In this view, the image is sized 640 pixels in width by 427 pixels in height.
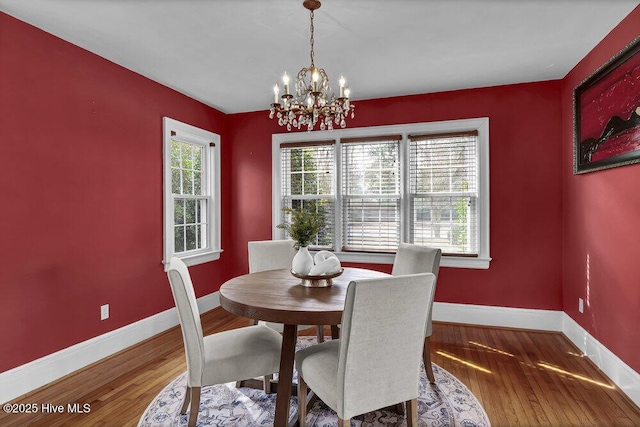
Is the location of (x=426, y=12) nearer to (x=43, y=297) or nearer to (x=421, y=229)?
(x=421, y=229)

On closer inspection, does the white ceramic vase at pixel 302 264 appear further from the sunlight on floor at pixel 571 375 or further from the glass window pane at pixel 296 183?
the glass window pane at pixel 296 183

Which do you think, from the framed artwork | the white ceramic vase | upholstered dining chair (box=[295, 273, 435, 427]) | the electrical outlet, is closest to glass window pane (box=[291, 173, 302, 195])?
the white ceramic vase

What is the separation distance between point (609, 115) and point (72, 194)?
410cm

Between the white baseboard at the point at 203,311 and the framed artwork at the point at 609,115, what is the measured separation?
1.46m

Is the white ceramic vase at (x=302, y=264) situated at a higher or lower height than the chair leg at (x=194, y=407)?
higher

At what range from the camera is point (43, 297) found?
2.60m

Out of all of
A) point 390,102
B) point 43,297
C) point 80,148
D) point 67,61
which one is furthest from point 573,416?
point 67,61

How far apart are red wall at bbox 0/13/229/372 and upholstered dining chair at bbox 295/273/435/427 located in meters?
2.18

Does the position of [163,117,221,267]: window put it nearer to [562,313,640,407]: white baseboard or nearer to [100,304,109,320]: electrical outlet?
[100,304,109,320]: electrical outlet

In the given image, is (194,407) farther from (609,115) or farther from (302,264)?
(609,115)

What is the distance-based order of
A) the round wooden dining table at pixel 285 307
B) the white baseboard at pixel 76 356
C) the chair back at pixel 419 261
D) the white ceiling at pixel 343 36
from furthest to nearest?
the chair back at pixel 419 261 < the white baseboard at pixel 76 356 < the white ceiling at pixel 343 36 < the round wooden dining table at pixel 285 307

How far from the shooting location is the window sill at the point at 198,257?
3963mm

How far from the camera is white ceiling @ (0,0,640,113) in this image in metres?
2.29

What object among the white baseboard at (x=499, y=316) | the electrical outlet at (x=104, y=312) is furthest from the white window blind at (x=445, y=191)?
the electrical outlet at (x=104, y=312)
